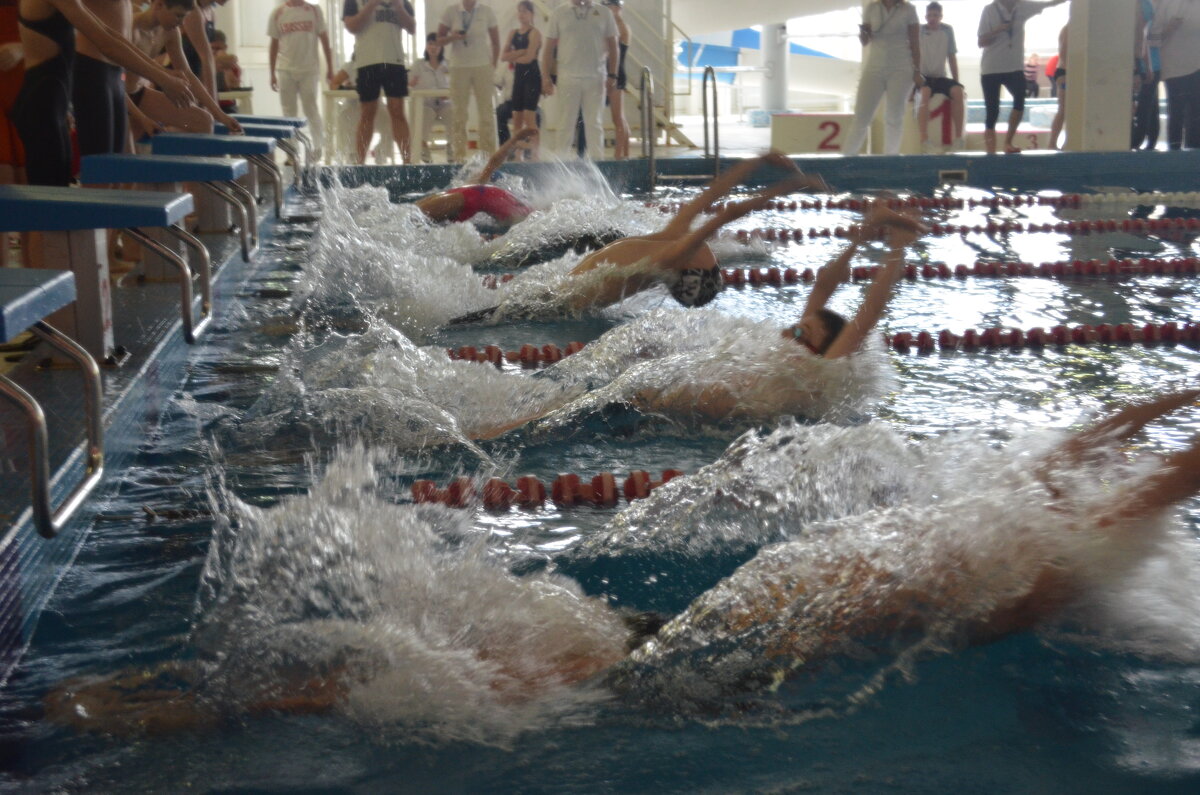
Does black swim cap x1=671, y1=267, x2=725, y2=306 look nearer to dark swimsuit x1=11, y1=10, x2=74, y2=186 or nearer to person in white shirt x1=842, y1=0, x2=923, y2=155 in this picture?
dark swimsuit x1=11, y1=10, x2=74, y2=186

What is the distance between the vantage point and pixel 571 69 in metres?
10.0

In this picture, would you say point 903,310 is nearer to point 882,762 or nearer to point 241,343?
point 241,343

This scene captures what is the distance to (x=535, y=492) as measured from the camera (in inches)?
115

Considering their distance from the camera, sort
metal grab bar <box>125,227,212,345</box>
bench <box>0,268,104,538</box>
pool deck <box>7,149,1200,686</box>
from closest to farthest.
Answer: bench <box>0,268,104,538</box>
pool deck <box>7,149,1200,686</box>
metal grab bar <box>125,227,212,345</box>

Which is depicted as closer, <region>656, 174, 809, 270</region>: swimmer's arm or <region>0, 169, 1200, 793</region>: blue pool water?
<region>0, 169, 1200, 793</region>: blue pool water

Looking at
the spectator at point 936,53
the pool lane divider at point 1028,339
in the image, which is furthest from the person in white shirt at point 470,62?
the pool lane divider at point 1028,339

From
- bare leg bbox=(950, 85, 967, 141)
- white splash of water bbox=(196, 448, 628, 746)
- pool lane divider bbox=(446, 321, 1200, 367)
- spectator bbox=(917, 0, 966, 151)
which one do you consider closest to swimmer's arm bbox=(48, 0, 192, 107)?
pool lane divider bbox=(446, 321, 1200, 367)

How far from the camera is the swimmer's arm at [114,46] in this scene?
3.45 m

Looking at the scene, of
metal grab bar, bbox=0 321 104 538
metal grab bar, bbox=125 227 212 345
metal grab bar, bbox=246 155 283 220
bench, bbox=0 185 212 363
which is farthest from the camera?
metal grab bar, bbox=246 155 283 220

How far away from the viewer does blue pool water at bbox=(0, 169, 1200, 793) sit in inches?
69.5

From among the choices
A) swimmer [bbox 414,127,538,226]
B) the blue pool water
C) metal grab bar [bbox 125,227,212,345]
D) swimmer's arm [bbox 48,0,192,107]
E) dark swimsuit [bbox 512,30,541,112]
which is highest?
dark swimsuit [bbox 512,30,541,112]

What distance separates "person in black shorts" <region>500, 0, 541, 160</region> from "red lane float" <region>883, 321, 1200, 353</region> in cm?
664

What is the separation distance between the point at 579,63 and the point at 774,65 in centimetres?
1525

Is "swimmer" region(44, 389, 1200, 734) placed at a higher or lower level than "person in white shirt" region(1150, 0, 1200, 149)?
lower
